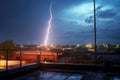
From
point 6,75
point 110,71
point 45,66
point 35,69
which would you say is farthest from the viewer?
point 45,66

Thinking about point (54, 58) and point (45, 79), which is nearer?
point (45, 79)

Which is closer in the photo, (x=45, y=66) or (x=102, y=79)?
(x=102, y=79)

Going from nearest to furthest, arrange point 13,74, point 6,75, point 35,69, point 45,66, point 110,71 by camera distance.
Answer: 1. point 6,75
2. point 13,74
3. point 110,71
4. point 35,69
5. point 45,66

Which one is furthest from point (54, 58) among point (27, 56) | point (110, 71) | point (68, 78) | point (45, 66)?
point (68, 78)

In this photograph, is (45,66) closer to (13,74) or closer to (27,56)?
(13,74)

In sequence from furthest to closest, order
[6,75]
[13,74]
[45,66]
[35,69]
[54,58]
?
[54,58] → [45,66] → [35,69] → [13,74] → [6,75]

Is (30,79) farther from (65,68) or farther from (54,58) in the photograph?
(54,58)

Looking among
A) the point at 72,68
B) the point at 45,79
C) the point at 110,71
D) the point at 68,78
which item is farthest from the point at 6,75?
the point at 110,71

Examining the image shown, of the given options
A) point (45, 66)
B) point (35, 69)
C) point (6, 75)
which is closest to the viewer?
point (6, 75)
